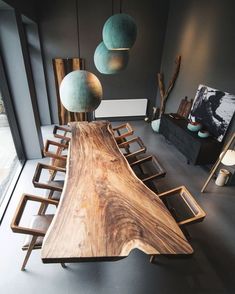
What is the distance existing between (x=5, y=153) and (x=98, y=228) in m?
2.63

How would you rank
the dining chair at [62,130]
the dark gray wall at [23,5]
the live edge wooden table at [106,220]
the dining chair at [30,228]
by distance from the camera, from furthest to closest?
the dining chair at [62,130]
the dark gray wall at [23,5]
the dining chair at [30,228]
the live edge wooden table at [106,220]

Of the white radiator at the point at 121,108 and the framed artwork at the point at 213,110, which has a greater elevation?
the framed artwork at the point at 213,110

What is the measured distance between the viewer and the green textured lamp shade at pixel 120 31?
1.25 meters

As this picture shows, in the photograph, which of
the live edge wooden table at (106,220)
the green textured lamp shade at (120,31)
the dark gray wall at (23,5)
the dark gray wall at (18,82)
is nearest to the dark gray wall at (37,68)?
the dark gray wall at (23,5)

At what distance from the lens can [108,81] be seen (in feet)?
15.7

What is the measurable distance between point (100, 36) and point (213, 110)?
300cm

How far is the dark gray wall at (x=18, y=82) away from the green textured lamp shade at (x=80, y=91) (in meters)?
1.82

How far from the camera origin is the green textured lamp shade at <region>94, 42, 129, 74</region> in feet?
5.11

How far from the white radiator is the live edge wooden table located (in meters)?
3.13

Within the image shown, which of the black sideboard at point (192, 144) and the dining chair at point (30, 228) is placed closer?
the dining chair at point (30, 228)

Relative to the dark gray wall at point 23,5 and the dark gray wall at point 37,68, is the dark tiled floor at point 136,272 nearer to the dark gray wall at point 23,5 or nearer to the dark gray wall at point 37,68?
the dark gray wall at point 23,5

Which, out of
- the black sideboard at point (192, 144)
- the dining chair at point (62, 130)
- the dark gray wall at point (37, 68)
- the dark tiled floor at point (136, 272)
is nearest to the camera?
the dark tiled floor at point (136, 272)

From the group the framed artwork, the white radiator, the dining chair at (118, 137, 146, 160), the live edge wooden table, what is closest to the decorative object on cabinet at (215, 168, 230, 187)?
the framed artwork

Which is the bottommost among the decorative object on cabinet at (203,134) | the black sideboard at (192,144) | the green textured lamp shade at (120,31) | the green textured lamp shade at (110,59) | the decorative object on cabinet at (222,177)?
the decorative object on cabinet at (222,177)
